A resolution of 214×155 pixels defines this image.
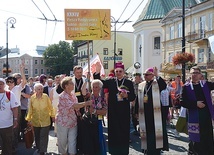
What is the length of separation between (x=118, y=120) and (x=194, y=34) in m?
27.1

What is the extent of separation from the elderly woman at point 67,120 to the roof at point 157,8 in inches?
1497

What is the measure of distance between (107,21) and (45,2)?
4.26m

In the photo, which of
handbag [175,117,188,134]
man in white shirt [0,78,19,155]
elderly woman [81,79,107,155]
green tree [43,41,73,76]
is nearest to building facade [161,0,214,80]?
handbag [175,117,188,134]

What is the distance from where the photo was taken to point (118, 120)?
6.00 metres

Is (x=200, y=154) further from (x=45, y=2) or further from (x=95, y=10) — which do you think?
(x=45, y=2)

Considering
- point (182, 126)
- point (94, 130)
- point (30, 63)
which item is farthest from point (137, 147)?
point (30, 63)

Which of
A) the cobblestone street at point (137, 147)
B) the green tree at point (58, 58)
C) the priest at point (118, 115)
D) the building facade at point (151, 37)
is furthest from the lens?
the green tree at point (58, 58)

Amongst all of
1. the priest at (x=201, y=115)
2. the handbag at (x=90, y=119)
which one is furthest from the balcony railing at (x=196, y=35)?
the handbag at (x=90, y=119)

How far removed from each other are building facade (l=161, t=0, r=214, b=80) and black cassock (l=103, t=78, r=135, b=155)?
20.9 meters

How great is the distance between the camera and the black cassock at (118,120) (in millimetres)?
6000

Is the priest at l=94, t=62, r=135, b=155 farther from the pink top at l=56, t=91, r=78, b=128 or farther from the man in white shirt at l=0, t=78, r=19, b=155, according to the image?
the man in white shirt at l=0, t=78, r=19, b=155

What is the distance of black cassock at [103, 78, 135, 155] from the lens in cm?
600

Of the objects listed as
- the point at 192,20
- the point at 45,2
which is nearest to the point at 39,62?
the point at 192,20

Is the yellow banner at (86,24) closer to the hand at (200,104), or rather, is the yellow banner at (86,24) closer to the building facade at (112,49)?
the hand at (200,104)
